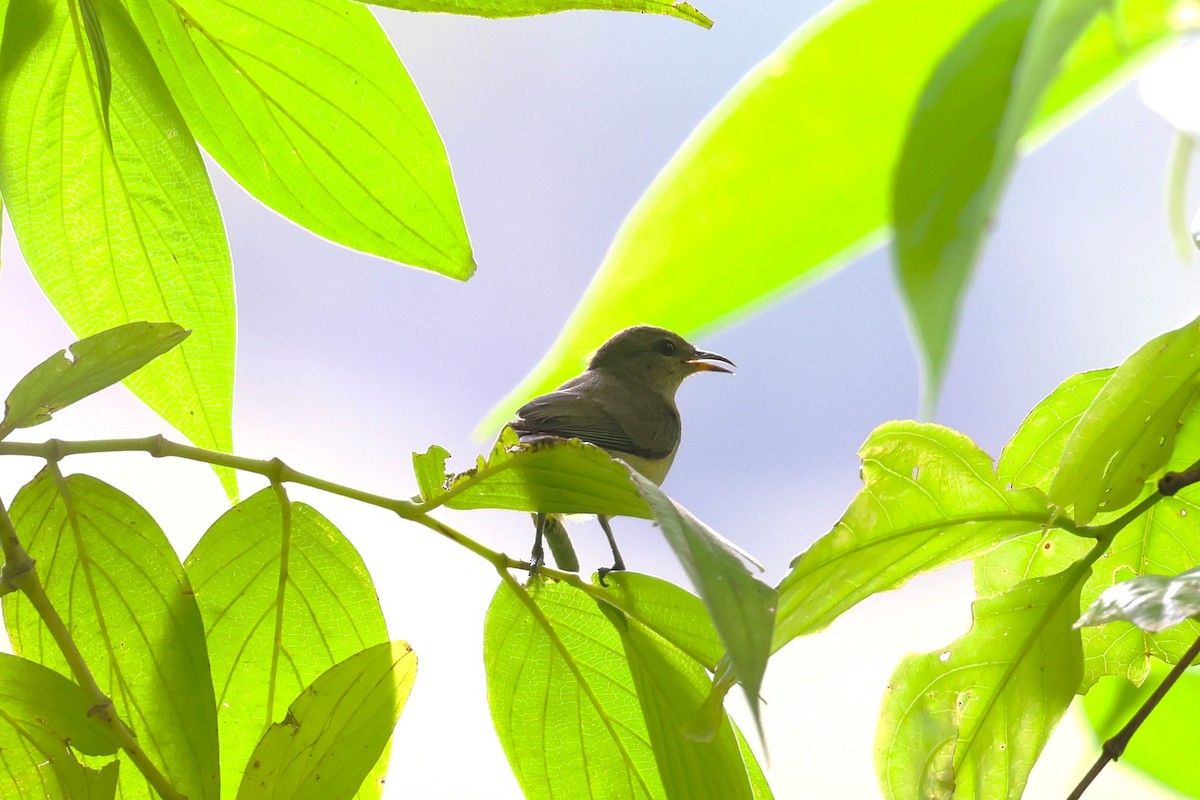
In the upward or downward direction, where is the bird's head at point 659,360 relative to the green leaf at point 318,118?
upward

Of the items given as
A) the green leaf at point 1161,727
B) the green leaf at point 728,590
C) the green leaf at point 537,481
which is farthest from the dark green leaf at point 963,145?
the green leaf at point 1161,727

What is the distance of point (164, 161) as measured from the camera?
Result: 67 centimetres

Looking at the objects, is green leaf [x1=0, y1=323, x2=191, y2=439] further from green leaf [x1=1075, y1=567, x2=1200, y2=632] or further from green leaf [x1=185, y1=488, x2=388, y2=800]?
green leaf [x1=1075, y1=567, x2=1200, y2=632]

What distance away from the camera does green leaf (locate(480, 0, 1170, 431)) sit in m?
0.49

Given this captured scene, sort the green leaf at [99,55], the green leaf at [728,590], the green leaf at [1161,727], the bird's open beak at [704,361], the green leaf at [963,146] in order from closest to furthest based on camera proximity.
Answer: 1. the green leaf at [963,146]
2. the green leaf at [728,590]
3. the green leaf at [99,55]
4. the green leaf at [1161,727]
5. the bird's open beak at [704,361]

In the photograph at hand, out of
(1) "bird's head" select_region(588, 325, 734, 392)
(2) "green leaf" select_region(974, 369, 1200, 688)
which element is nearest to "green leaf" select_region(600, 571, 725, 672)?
(2) "green leaf" select_region(974, 369, 1200, 688)

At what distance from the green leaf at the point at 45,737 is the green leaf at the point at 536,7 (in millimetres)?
406

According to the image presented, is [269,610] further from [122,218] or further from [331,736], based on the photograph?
[122,218]

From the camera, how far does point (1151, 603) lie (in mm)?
424

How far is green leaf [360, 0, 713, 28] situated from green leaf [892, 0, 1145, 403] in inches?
12.2

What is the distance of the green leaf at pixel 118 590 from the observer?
0.61m

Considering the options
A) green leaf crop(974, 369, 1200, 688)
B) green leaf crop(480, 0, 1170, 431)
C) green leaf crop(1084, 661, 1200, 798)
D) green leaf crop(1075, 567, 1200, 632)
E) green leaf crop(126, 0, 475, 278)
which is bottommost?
green leaf crop(1084, 661, 1200, 798)

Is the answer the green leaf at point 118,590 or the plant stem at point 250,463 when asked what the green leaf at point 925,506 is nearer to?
the plant stem at point 250,463

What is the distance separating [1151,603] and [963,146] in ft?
0.90
